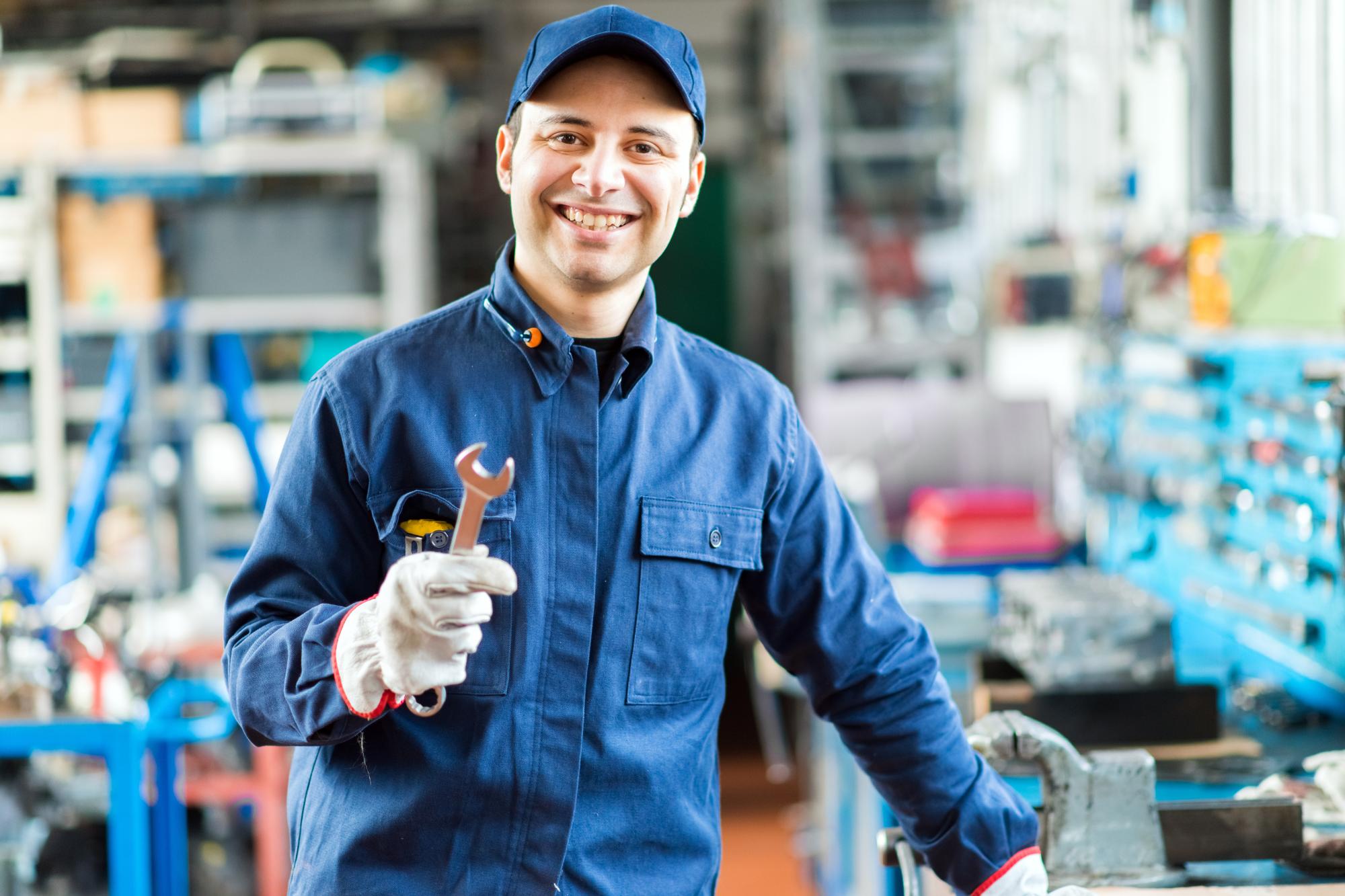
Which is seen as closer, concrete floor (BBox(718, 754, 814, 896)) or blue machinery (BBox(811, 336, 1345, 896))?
blue machinery (BBox(811, 336, 1345, 896))

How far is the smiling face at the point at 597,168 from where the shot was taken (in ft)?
4.79

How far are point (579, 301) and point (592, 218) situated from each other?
9 cm

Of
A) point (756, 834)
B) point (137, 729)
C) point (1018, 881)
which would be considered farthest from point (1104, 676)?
point (756, 834)

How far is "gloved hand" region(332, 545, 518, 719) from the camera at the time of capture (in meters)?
1.20

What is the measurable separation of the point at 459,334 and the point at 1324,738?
1.46 metres

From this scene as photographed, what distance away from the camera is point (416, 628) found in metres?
1.22

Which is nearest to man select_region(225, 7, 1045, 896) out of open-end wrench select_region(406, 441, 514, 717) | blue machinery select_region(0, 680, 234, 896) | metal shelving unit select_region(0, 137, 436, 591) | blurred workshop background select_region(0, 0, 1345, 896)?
open-end wrench select_region(406, 441, 514, 717)

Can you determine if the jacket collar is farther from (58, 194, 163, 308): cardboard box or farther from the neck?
(58, 194, 163, 308): cardboard box

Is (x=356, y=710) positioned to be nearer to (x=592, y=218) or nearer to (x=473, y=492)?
(x=473, y=492)

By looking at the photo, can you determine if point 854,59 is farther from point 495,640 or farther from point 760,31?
point 495,640

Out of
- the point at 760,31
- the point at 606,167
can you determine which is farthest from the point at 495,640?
the point at 760,31

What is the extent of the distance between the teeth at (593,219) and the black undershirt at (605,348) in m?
0.12

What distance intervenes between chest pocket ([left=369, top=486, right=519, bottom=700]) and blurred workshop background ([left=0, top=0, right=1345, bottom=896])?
0.56 meters

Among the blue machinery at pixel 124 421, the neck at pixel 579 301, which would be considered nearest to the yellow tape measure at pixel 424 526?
the neck at pixel 579 301
